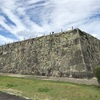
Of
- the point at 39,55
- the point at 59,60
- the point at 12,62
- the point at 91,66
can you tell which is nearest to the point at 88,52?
the point at 91,66

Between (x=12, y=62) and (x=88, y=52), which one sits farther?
(x=12, y=62)

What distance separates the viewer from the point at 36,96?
12.0 m

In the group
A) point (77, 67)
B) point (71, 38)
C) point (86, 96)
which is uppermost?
point (71, 38)

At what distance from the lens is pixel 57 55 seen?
25.6m

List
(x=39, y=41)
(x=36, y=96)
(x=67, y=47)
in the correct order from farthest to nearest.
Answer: (x=39, y=41), (x=67, y=47), (x=36, y=96)

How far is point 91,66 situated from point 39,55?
25.9ft

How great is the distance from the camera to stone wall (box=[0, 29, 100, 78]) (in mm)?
23364

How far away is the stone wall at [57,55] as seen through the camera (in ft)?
76.7

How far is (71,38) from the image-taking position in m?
25.0

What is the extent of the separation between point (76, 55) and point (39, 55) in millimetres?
6524

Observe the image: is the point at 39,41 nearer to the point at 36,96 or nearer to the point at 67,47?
the point at 67,47

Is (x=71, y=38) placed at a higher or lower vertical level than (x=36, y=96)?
higher

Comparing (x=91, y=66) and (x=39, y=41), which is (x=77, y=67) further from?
(x=39, y=41)

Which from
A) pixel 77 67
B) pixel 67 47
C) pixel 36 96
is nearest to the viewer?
pixel 36 96
